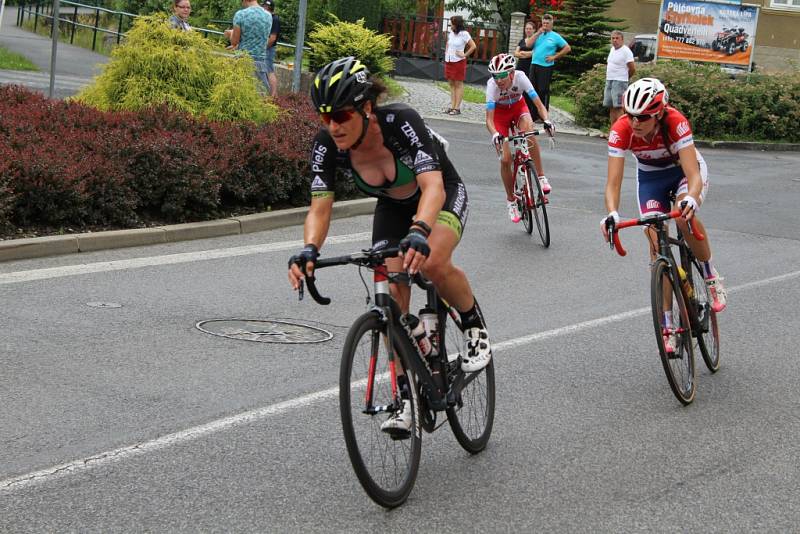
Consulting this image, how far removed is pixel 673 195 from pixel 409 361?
340 centimetres

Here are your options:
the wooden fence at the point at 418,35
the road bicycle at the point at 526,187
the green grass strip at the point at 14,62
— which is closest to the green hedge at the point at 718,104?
the wooden fence at the point at 418,35

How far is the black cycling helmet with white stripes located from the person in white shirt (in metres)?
19.9

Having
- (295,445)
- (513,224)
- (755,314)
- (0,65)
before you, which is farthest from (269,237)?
(0,65)

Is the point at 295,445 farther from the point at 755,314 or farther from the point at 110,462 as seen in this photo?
the point at 755,314

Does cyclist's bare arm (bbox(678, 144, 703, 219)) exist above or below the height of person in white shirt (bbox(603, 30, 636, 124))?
below

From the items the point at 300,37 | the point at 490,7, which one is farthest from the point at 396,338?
the point at 490,7

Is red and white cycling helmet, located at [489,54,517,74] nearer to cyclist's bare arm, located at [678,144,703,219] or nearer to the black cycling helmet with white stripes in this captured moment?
cyclist's bare arm, located at [678,144,703,219]

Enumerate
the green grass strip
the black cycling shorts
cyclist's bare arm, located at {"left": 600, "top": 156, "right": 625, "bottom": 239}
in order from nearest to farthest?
the black cycling shorts → cyclist's bare arm, located at {"left": 600, "top": 156, "right": 625, "bottom": 239} → the green grass strip

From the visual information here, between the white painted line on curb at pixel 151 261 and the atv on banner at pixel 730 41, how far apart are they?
21685mm

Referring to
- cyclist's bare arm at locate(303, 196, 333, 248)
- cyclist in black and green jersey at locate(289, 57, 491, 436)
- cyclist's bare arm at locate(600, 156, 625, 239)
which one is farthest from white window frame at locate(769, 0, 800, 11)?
cyclist's bare arm at locate(303, 196, 333, 248)

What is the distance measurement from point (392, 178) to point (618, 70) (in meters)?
19.6

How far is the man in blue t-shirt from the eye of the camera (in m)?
24.5

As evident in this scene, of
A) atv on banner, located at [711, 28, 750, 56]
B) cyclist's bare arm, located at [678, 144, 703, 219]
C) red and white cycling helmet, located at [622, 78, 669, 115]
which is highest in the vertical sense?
atv on banner, located at [711, 28, 750, 56]

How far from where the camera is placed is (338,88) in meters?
4.98
